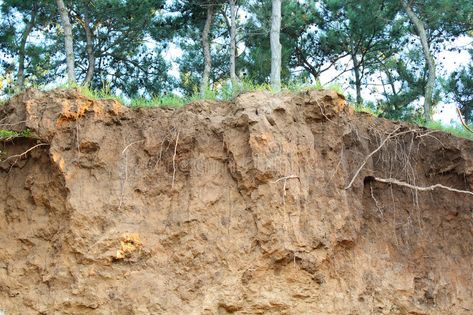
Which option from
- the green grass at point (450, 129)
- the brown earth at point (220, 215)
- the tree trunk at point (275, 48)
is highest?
the tree trunk at point (275, 48)

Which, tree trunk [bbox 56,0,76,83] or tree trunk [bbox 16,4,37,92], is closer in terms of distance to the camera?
tree trunk [bbox 56,0,76,83]

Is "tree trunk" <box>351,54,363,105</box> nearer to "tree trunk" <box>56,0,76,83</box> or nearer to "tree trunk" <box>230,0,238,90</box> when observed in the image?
"tree trunk" <box>230,0,238,90</box>

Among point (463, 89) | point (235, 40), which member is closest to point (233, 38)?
point (235, 40)

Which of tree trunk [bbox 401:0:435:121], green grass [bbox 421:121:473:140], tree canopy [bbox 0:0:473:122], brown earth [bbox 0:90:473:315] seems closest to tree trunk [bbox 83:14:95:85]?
tree canopy [bbox 0:0:473:122]

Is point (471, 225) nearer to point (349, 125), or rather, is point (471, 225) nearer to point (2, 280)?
point (349, 125)

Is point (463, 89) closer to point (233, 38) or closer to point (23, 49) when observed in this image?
point (233, 38)

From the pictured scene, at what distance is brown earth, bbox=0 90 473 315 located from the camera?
7789mm

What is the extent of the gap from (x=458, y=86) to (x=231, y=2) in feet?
20.6

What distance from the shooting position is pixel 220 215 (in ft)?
26.6

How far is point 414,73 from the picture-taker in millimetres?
17609

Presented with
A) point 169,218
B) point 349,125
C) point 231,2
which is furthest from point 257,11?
point 169,218

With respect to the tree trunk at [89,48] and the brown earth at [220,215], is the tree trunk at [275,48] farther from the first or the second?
the tree trunk at [89,48]

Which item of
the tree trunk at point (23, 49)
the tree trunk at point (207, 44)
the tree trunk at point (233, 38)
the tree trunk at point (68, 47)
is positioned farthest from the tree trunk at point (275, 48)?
the tree trunk at point (23, 49)

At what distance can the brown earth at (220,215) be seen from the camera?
779 centimetres
